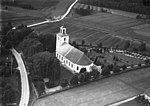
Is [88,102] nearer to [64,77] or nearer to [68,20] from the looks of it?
[64,77]

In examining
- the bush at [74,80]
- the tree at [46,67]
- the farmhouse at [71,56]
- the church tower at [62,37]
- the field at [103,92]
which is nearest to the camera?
the field at [103,92]

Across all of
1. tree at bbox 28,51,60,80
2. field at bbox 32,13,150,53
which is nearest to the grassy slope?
field at bbox 32,13,150,53

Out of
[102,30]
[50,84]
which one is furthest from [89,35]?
[50,84]

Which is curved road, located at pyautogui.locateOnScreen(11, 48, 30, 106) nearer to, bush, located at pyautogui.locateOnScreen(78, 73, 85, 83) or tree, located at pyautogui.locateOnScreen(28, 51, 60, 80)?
tree, located at pyautogui.locateOnScreen(28, 51, 60, 80)

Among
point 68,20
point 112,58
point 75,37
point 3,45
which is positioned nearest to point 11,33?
point 3,45

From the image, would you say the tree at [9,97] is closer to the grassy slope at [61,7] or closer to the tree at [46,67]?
the tree at [46,67]

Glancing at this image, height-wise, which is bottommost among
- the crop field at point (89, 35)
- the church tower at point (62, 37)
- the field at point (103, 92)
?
the field at point (103, 92)

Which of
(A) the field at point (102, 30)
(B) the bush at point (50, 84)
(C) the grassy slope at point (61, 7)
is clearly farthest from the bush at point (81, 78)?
(C) the grassy slope at point (61, 7)

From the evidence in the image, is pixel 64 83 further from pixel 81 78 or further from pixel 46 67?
pixel 46 67
